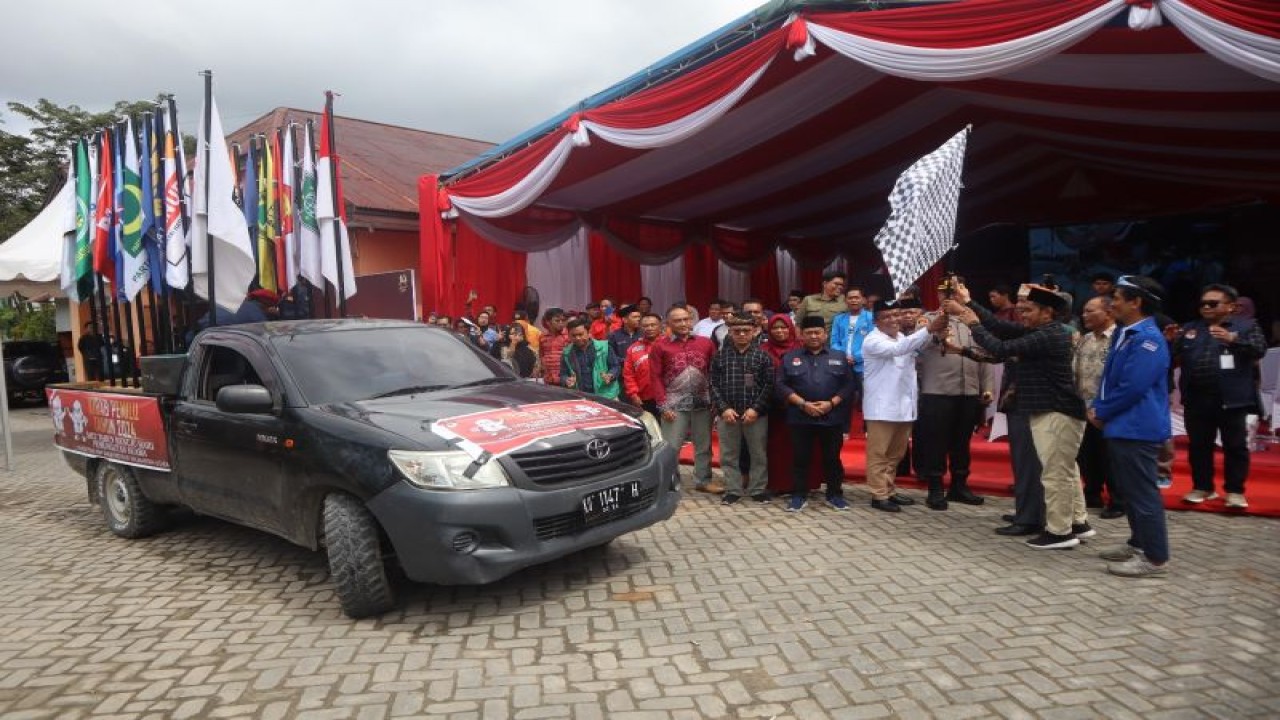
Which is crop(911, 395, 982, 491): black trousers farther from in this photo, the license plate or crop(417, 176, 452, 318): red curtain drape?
crop(417, 176, 452, 318): red curtain drape

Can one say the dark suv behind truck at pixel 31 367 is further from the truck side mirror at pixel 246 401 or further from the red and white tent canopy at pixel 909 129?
the truck side mirror at pixel 246 401

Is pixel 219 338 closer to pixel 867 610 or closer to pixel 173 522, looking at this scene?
pixel 173 522

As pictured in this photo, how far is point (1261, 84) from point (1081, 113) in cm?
183

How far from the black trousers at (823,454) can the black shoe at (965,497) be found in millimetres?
988

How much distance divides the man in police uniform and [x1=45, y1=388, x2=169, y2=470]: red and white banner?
4.86 metres

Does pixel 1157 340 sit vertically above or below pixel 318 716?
above

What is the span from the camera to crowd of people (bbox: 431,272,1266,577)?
4434 mm

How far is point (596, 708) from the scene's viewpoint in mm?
3045

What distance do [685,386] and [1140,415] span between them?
351cm

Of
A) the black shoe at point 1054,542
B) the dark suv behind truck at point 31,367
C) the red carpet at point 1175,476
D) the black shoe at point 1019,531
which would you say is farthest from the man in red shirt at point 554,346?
the dark suv behind truck at point 31,367

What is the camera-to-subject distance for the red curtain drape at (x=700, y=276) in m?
14.4

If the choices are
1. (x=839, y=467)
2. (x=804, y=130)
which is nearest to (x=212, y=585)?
(x=839, y=467)

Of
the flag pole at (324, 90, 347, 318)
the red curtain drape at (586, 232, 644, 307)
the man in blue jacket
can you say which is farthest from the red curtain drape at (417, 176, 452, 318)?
the man in blue jacket

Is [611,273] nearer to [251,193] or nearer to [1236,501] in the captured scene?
[251,193]
